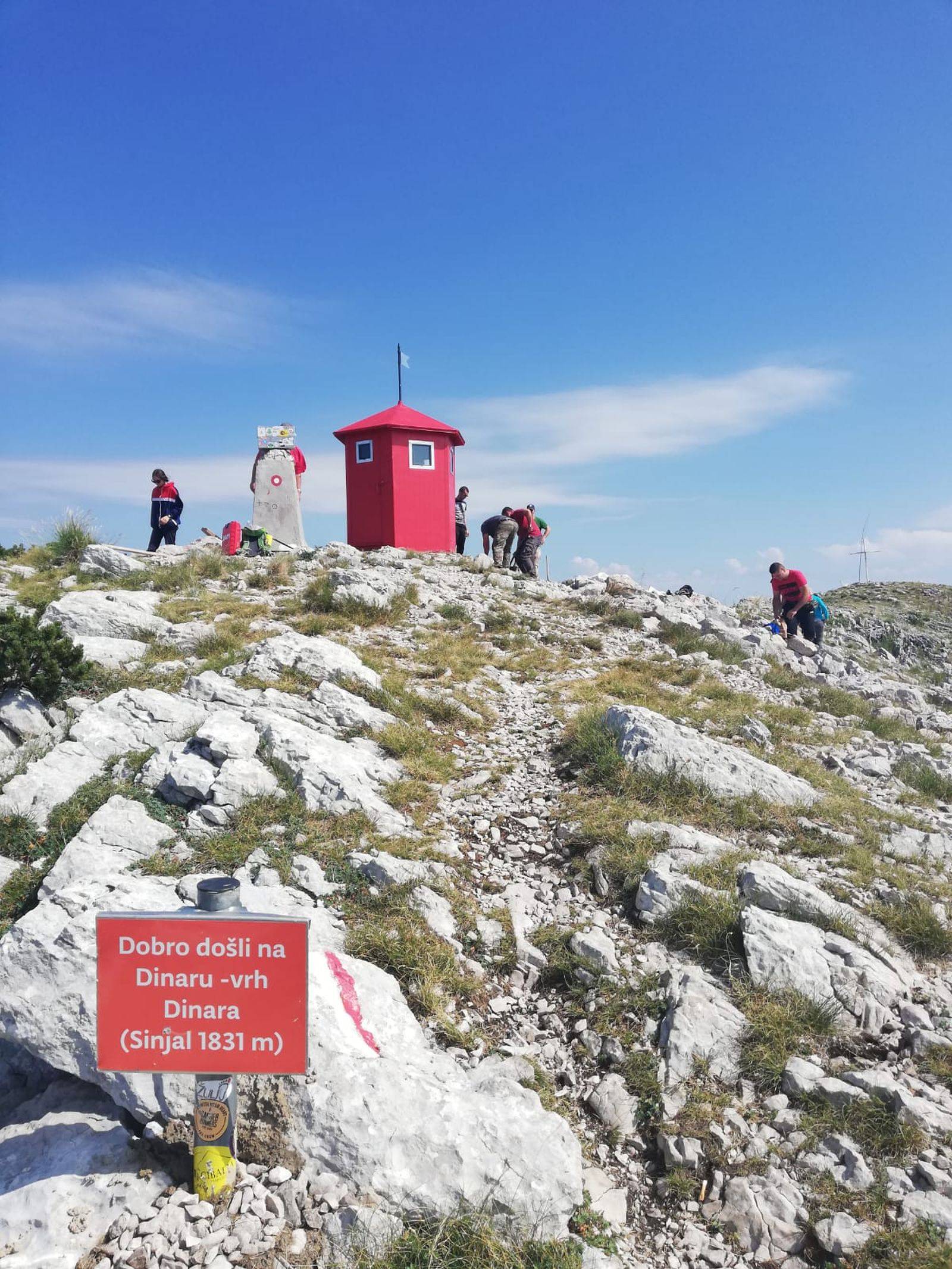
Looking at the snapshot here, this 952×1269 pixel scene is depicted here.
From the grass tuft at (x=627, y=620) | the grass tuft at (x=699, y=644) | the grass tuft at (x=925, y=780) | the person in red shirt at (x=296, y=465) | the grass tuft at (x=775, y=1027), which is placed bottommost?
the grass tuft at (x=775, y=1027)

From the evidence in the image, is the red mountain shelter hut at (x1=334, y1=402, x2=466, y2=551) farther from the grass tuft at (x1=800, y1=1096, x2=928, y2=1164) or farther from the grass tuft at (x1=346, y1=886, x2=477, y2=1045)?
the grass tuft at (x1=800, y1=1096, x2=928, y2=1164)

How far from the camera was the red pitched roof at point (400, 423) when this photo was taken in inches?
876

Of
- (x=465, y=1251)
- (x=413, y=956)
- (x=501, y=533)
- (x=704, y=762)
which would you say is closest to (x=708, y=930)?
(x=413, y=956)

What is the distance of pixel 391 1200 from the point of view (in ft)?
12.2

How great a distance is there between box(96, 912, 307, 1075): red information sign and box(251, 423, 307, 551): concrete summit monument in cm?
1870

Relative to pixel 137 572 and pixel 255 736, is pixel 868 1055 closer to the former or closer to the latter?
pixel 255 736

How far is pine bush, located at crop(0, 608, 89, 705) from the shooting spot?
26.9ft

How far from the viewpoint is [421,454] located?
22703 mm

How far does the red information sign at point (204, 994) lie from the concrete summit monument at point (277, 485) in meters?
18.7

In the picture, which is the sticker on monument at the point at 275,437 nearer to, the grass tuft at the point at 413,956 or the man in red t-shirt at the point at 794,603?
the man in red t-shirt at the point at 794,603

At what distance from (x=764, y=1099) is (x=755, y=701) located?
8.02 metres

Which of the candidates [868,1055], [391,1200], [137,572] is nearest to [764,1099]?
[868,1055]

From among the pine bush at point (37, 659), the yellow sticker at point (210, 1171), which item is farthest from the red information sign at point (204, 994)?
the pine bush at point (37, 659)

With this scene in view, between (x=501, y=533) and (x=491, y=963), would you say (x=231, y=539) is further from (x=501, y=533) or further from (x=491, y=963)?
(x=491, y=963)
